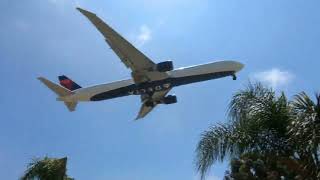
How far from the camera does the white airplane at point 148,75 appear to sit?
140 feet

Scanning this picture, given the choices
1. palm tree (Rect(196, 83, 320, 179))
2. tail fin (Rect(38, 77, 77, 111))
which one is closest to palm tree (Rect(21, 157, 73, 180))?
palm tree (Rect(196, 83, 320, 179))

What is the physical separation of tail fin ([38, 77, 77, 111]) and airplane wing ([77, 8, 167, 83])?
9.43 metres

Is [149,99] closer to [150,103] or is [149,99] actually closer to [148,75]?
[150,103]

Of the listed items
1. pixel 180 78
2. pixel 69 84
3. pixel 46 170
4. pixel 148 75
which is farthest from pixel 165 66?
pixel 46 170

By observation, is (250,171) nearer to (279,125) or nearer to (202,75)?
(279,125)

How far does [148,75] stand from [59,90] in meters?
12.4

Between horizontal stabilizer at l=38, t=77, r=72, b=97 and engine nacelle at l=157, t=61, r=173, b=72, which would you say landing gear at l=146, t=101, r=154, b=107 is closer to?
engine nacelle at l=157, t=61, r=173, b=72

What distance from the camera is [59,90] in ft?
172

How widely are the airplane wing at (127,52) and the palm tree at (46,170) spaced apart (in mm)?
14700

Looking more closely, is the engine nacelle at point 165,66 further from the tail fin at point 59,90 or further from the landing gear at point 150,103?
the tail fin at point 59,90

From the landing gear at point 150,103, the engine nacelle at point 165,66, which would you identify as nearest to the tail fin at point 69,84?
the landing gear at point 150,103

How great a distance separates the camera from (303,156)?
1631cm

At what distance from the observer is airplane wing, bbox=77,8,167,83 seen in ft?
128

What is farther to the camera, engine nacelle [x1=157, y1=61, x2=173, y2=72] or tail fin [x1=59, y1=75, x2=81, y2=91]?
tail fin [x1=59, y1=75, x2=81, y2=91]
